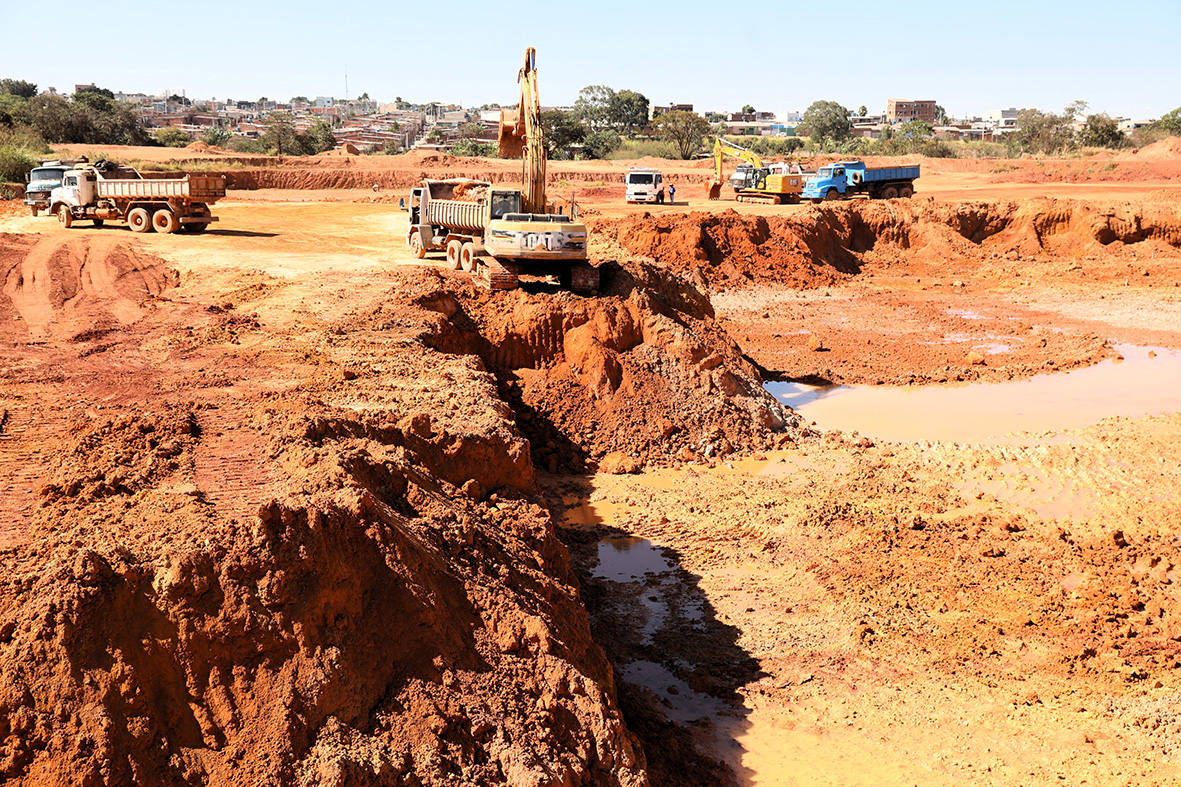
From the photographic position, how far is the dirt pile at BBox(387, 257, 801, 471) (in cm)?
1507

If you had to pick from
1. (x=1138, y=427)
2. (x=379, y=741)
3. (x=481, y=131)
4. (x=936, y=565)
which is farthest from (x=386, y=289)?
(x=481, y=131)

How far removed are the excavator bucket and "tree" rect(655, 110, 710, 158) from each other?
45.2 meters

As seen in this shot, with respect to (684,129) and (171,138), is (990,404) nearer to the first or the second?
(684,129)

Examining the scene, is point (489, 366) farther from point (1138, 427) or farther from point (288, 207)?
point (288, 207)

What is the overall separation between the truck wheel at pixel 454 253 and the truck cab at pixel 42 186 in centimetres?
1496

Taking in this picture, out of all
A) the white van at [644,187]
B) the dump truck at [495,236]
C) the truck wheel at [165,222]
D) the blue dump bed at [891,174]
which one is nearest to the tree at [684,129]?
the blue dump bed at [891,174]

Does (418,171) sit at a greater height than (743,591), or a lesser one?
greater

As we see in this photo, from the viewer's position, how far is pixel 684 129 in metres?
63.4

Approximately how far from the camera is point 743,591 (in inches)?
435

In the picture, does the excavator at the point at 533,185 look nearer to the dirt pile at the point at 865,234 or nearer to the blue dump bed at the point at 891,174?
the dirt pile at the point at 865,234

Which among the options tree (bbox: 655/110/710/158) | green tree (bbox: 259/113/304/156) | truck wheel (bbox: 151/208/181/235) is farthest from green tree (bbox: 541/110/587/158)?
truck wheel (bbox: 151/208/181/235)

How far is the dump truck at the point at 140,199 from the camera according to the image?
24828mm

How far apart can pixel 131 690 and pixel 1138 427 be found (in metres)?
15.9

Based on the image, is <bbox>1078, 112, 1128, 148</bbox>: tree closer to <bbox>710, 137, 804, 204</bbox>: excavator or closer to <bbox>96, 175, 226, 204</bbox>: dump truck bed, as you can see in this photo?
<bbox>710, 137, 804, 204</bbox>: excavator
